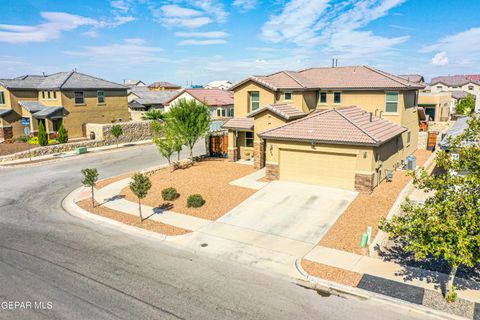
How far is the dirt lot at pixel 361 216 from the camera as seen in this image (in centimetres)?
1437

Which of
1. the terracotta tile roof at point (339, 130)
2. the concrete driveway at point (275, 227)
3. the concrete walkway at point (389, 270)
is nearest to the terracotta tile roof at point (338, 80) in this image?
the terracotta tile roof at point (339, 130)

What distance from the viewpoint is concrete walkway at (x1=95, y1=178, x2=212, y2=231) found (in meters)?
16.7

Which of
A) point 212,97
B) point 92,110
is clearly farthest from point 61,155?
point 212,97

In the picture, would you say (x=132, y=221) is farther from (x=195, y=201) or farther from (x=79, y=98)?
(x=79, y=98)

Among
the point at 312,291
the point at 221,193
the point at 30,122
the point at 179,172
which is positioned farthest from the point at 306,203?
the point at 30,122

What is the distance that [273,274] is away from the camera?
39.9ft

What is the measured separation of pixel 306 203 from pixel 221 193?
16.1 ft

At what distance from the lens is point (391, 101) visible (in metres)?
26.5

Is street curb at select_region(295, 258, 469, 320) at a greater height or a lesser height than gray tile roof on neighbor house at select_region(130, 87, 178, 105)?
lesser

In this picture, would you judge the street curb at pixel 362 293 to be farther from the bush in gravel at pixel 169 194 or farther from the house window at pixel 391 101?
the house window at pixel 391 101

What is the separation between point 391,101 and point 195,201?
17.0 meters

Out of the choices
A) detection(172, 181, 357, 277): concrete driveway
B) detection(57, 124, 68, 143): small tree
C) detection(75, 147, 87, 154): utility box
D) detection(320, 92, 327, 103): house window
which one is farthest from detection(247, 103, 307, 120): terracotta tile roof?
detection(57, 124, 68, 143): small tree

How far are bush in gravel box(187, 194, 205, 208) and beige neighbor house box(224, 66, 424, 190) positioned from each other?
237 inches

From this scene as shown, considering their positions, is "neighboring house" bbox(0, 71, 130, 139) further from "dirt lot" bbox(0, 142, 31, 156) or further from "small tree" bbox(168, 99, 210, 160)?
"small tree" bbox(168, 99, 210, 160)
